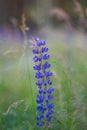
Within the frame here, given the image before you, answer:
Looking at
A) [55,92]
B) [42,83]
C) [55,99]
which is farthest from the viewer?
[55,92]

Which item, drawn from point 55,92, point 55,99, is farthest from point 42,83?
point 55,92

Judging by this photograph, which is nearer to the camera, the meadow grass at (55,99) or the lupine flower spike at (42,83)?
the lupine flower spike at (42,83)

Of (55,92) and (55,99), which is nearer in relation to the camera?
(55,99)

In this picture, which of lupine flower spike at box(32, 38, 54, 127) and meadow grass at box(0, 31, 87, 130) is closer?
lupine flower spike at box(32, 38, 54, 127)

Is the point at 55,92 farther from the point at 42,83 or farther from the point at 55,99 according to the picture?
the point at 42,83

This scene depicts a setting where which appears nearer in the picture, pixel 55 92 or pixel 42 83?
pixel 42 83

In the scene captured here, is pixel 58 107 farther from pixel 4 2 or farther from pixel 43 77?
pixel 4 2

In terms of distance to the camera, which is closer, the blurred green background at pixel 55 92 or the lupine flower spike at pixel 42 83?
the lupine flower spike at pixel 42 83

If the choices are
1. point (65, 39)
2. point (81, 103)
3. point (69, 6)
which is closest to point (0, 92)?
point (81, 103)

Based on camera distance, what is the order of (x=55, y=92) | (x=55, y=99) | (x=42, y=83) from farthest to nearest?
(x=55, y=92)
(x=55, y=99)
(x=42, y=83)
